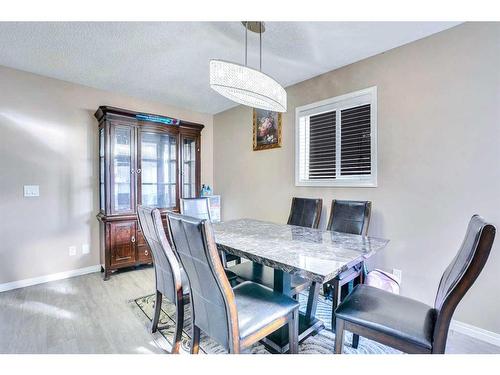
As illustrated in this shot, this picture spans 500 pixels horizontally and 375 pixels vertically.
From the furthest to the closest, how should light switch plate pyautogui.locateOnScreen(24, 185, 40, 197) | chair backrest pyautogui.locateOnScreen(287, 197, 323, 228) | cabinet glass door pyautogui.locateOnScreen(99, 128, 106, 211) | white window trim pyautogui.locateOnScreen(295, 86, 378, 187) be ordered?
cabinet glass door pyautogui.locateOnScreen(99, 128, 106, 211) < light switch plate pyautogui.locateOnScreen(24, 185, 40, 197) < chair backrest pyautogui.locateOnScreen(287, 197, 323, 228) < white window trim pyautogui.locateOnScreen(295, 86, 378, 187)

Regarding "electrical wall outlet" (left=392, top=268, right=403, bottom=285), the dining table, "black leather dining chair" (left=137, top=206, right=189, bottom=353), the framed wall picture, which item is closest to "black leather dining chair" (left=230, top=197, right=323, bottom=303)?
the dining table

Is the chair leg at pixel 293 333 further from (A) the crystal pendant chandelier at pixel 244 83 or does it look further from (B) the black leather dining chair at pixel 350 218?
(A) the crystal pendant chandelier at pixel 244 83

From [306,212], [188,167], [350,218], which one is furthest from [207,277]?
[188,167]

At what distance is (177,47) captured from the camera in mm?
2291

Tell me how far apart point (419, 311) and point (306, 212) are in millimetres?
1505

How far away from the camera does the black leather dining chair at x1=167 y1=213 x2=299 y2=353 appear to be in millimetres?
1143

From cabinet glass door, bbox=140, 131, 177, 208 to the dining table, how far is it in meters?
1.62

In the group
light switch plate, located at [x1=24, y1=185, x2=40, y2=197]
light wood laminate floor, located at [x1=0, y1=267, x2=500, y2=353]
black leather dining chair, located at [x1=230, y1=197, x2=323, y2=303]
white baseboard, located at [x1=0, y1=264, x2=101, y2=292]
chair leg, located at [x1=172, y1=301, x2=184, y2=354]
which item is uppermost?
light switch plate, located at [x1=24, y1=185, x2=40, y2=197]

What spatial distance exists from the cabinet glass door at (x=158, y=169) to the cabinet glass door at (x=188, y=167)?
16 centimetres

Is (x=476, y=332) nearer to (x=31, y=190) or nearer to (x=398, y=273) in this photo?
(x=398, y=273)

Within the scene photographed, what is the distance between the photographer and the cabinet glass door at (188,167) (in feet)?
12.4

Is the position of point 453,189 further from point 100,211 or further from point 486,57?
point 100,211

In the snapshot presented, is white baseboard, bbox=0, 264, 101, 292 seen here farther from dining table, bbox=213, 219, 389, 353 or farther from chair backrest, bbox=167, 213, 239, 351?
chair backrest, bbox=167, 213, 239, 351

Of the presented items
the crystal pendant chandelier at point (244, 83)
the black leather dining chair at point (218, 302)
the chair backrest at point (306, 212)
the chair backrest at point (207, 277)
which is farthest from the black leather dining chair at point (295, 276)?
the crystal pendant chandelier at point (244, 83)
